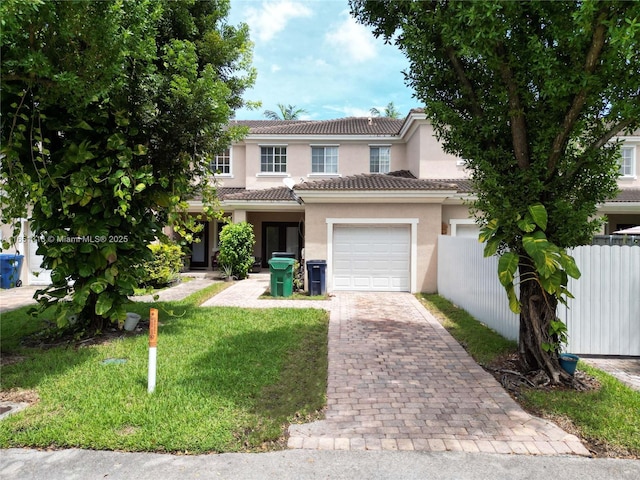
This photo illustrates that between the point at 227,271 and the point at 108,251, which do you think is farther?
the point at 227,271

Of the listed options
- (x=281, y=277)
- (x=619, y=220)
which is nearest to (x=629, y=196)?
(x=619, y=220)

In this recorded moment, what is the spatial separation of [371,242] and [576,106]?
8.33 meters

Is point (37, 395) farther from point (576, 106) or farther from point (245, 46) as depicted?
point (576, 106)

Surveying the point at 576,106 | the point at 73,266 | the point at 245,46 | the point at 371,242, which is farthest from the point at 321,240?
the point at 576,106

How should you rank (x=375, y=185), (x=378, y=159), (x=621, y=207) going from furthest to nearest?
1. (x=378, y=159)
2. (x=621, y=207)
3. (x=375, y=185)

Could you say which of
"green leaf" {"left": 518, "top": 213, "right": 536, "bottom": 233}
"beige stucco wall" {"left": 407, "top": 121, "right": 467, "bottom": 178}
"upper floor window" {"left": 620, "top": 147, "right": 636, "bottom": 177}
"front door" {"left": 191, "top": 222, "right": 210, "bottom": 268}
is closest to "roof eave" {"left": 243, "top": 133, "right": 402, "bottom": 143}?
"beige stucco wall" {"left": 407, "top": 121, "right": 467, "bottom": 178}

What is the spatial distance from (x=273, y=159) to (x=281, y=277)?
30.5ft

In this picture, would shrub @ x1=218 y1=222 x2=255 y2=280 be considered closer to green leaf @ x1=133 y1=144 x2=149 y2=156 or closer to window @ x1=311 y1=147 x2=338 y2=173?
window @ x1=311 y1=147 x2=338 y2=173

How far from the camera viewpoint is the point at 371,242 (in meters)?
12.5

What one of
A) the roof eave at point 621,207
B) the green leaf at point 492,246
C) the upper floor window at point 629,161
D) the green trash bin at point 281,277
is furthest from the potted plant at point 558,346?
the upper floor window at point 629,161

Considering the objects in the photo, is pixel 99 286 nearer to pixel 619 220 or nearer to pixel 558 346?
pixel 558 346

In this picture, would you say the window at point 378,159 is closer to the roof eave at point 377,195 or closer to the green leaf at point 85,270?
the roof eave at point 377,195

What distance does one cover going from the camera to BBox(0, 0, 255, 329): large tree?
4.61m

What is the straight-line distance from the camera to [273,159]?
62.6 feet
